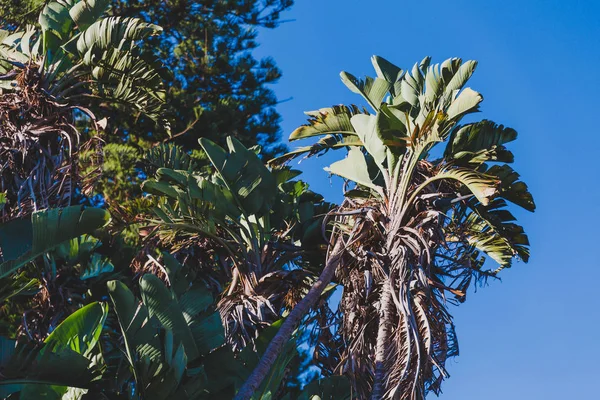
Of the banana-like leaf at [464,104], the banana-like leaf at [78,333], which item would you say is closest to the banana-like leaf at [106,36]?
the banana-like leaf at [464,104]

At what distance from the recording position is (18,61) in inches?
374

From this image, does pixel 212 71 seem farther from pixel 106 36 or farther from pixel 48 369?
pixel 48 369

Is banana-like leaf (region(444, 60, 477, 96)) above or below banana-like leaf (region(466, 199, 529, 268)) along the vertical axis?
above

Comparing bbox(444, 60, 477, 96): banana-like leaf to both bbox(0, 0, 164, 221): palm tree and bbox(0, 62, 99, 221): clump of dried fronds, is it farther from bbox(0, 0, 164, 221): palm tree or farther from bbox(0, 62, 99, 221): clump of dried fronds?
bbox(0, 62, 99, 221): clump of dried fronds

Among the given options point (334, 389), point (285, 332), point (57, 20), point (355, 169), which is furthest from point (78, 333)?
point (57, 20)

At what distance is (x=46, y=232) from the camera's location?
230 inches

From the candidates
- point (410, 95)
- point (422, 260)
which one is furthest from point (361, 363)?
point (410, 95)

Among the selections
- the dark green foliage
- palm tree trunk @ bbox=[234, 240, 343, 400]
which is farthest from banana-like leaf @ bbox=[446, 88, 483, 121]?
the dark green foliage

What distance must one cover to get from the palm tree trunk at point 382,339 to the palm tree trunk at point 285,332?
55 cm

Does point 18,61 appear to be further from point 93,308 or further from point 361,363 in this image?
point 361,363

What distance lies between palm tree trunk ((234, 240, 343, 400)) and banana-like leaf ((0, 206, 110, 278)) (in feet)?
5.42

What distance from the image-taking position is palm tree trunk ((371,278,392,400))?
287 inches

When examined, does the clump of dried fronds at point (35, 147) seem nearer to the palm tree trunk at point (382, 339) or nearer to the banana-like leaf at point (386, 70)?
the banana-like leaf at point (386, 70)

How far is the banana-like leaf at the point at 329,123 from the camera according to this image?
30.9ft
